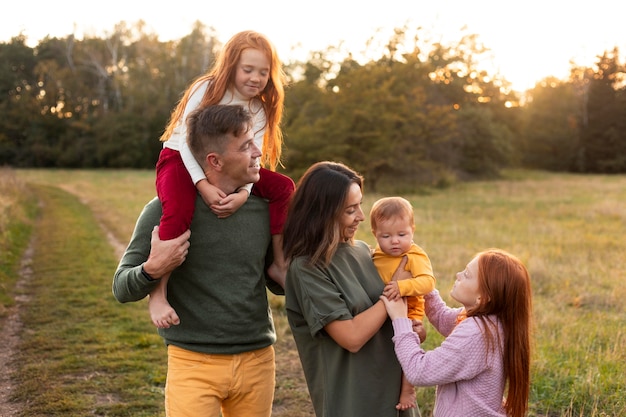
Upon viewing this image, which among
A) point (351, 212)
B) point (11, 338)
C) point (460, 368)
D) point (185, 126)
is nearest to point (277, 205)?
point (351, 212)

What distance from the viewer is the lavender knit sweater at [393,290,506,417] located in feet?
7.52

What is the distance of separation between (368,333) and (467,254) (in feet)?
31.6

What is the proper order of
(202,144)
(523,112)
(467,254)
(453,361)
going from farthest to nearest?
(523,112), (467,254), (202,144), (453,361)

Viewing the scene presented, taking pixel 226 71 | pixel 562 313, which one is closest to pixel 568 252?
pixel 562 313

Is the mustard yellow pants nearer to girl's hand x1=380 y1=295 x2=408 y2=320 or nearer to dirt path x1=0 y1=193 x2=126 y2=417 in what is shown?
girl's hand x1=380 y1=295 x2=408 y2=320

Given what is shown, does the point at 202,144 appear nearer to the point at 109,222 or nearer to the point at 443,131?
the point at 109,222

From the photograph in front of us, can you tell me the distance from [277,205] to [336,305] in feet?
1.88

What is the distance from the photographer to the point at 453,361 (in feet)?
7.57

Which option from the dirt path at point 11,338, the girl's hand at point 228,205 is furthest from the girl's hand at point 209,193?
the dirt path at point 11,338

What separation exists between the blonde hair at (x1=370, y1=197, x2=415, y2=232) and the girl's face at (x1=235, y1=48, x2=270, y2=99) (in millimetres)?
944

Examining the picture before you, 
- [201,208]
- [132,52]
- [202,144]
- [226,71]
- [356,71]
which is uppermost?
[132,52]

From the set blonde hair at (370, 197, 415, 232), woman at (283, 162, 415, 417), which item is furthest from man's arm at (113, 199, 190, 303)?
blonde hair at (370, 197, 415, 232)

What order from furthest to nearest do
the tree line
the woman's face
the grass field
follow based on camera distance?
the tree line → the grass field → the woman's face

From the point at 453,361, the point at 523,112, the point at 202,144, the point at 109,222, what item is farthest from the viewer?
the point at 523,112
